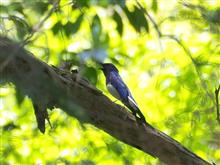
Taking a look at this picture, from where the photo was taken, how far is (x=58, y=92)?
5.94 ft

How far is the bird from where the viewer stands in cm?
351

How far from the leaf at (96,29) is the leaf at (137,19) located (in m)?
0.13

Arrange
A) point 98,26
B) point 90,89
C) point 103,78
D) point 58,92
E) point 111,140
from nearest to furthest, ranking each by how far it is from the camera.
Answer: point 58,92
point 98,26
point 90,89
point 111,140
point 103,78

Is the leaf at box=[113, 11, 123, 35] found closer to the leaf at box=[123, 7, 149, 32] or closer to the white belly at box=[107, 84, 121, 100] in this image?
Answer: the leaf at box=[123, 7, 149, 32]

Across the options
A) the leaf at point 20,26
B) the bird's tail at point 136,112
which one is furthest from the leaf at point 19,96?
the bird's tail at point 136,112

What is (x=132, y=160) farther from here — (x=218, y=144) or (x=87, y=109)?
(x=87, y=109)

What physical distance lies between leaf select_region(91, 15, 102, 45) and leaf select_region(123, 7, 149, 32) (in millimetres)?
134

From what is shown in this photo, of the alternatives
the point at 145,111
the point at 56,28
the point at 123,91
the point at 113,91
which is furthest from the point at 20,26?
the point at 145,111

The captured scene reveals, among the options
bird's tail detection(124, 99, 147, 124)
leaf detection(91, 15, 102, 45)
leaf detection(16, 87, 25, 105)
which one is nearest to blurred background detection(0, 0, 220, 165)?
bird's tail detection(124, 99, 147, 124)

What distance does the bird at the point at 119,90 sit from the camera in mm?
3511

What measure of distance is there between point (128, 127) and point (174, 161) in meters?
0.38

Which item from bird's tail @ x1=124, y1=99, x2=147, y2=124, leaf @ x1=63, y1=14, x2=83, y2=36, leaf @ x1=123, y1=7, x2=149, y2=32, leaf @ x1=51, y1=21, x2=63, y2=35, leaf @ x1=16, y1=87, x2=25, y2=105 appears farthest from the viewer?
bird's tail @ x1=124, y1=99, x2=147, y2=124

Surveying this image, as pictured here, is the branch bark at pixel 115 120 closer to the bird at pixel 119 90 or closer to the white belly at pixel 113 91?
the bird at pixel 119 90

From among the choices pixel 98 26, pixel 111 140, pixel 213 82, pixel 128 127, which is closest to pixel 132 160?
pixel 111 140
